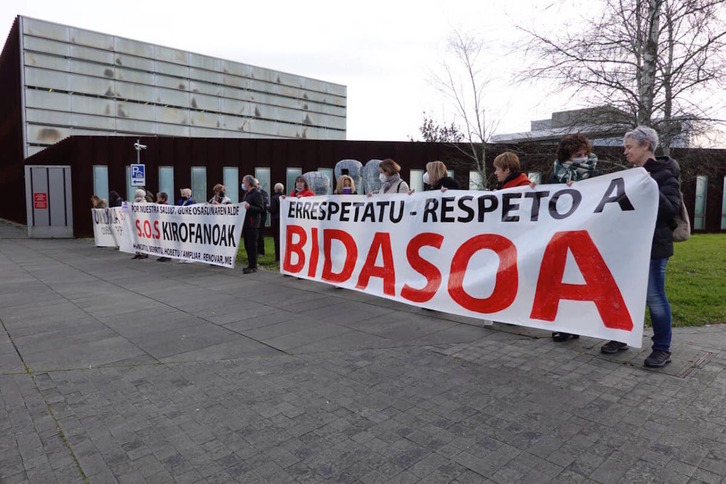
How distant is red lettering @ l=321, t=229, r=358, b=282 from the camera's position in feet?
23.4

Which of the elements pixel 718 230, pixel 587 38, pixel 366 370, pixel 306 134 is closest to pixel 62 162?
pixel 587 38

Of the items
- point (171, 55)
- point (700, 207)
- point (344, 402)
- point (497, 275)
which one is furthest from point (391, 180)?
point (171, 55)

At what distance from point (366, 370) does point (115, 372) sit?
2.12 meters

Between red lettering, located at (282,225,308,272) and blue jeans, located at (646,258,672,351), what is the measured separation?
17.6 ft

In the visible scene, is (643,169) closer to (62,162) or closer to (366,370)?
(366,370)

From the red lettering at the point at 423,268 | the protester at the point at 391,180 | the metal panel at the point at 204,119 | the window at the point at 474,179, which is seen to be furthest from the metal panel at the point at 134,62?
the red lettering at the point at 423,268

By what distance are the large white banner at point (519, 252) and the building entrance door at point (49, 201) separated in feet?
61.5

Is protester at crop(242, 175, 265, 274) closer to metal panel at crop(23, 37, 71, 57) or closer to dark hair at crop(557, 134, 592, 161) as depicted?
dark hair at crop(557, 134, 592, 161)

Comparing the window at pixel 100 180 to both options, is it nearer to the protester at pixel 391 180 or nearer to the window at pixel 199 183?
the window at pixel 199 183

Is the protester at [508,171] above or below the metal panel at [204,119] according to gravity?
below

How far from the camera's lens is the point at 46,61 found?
54.2 meters

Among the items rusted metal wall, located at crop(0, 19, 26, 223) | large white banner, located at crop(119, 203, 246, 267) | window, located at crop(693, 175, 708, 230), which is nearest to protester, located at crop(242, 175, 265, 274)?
large white banner, located at crop(119, 203, 246, 267)

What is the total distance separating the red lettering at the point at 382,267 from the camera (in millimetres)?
6426

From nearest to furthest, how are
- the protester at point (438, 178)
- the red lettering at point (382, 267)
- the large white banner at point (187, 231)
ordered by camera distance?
the protester at point (438, 178) → the red lettering at point (382, 267) → the large white banner at point (187, 231)
